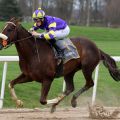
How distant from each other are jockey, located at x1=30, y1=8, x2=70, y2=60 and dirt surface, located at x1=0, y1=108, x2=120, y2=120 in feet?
3.12

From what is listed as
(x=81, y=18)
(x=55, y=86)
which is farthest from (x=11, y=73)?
(x=81, y=18)

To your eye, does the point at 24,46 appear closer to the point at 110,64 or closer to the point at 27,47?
the point at 27,47

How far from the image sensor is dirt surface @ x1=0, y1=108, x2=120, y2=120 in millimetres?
7219

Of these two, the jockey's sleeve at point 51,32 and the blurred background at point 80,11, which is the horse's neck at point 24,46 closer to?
the jockey's sleeve at point 51,32

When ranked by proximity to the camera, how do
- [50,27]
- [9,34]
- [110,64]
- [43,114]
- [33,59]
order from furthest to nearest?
[110,64], [43,114], [50,27], [33,59], [9,34]

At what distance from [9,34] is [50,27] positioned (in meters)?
0.71

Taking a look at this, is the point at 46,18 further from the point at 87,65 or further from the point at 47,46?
the point at 87,65

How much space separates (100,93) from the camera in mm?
9789

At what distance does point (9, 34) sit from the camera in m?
6.82

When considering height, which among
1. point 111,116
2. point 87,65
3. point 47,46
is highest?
point 47,46

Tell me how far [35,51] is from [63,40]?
59 centimetres

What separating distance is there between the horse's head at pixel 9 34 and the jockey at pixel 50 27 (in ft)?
1.11

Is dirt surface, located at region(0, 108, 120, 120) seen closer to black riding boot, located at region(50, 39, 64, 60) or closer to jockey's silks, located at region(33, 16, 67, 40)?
black riding boot, located at region(50, 39, 64, 60)

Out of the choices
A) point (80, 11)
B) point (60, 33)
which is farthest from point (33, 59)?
point (80, 11)
